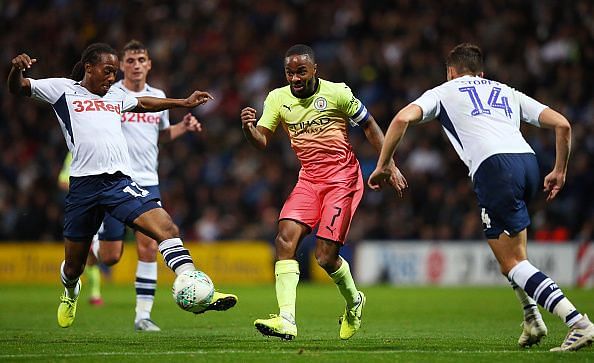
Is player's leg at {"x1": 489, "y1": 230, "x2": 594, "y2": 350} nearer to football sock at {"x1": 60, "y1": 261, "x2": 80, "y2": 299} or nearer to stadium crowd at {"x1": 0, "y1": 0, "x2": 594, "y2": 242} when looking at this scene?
football sock at {"x1": 60, "y1": 261, "x2": 80, "y2": 299}

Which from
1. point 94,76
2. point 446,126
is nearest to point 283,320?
point 446,126

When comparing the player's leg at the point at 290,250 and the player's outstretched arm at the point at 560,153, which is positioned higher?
the player's outstretched arm at the point at 560,153

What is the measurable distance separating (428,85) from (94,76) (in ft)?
46.5

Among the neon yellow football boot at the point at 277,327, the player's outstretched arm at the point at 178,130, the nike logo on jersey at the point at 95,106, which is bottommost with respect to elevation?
the neon yellow football boot at the point at 277,327

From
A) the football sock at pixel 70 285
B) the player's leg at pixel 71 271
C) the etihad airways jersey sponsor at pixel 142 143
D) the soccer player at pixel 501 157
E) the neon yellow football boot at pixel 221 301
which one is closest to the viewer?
the soccer player at pixel 501 157

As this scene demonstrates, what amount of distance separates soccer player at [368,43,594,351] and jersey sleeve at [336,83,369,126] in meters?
1.35

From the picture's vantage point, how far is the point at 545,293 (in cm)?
758

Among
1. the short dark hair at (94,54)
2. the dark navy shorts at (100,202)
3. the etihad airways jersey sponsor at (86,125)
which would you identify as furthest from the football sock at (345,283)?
the short dark hair at (94,54)

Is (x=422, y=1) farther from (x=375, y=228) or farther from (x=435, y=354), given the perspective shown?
(x=435, y=354)

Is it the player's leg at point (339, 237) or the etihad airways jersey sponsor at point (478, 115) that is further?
the player's leg at point (339, 237)

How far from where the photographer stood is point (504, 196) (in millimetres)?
7715

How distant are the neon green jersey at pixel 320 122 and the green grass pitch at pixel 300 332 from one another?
167 cm

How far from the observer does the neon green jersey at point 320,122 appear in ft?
30.5

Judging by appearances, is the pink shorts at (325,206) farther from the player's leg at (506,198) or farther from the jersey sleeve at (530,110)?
Result: the jersey sleeve at (530,110)
